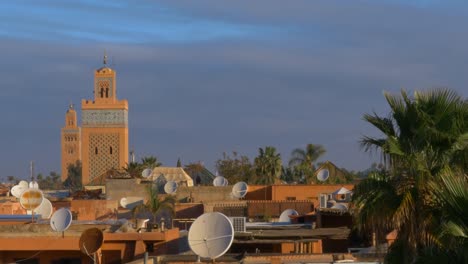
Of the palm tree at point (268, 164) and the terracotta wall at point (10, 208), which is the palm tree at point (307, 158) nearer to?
the palm tree at point (268, 164)

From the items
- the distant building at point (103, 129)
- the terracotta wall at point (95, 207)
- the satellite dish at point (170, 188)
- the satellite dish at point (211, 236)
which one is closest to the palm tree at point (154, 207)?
the terracotta wall at point (95, 207)

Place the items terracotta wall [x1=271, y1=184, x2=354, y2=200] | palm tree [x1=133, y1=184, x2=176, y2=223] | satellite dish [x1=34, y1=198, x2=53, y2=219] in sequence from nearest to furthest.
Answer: satellite dish [x1=34, y1=198, x2=53, y2=219], palm tree [x1=133, y1=184, x2=176, y2=223], terracotta wall [x1=271, y1=184, x2=354, y2=200]

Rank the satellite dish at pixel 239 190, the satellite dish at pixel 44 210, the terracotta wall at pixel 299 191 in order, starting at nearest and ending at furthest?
the satellite dish at pixel 44 210
the satellite dish at pixel 239 190
the terracotta wall at pixel 299 191

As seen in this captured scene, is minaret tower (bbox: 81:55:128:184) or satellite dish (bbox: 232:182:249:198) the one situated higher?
minaret tower (bbox: 81:55:128:184)

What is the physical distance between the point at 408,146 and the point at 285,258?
20.2ft

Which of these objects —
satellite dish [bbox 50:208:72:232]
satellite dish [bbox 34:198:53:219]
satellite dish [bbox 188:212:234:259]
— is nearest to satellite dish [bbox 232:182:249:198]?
satellite dish [bbox 34:198:53:219]

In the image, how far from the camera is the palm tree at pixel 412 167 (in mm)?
12852

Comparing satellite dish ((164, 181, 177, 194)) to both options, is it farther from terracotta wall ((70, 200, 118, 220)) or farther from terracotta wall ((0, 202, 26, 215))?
terracotta wall ((0, 202, 26, 215))

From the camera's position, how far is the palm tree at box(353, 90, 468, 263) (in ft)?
42.2

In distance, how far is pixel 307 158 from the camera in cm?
6481

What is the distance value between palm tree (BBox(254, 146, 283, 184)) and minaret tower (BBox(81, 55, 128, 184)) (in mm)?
21139

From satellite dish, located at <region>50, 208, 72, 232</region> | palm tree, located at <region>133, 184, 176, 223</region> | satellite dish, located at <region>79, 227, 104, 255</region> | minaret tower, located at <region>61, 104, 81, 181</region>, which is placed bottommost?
satellite dish, located at <region>79, 227, 104, 255</region>

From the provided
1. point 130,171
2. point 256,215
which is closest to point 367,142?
point 256,215

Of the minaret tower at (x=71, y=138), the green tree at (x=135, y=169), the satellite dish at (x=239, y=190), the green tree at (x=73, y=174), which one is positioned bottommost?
the satellite dish at (x=239, y=190)
